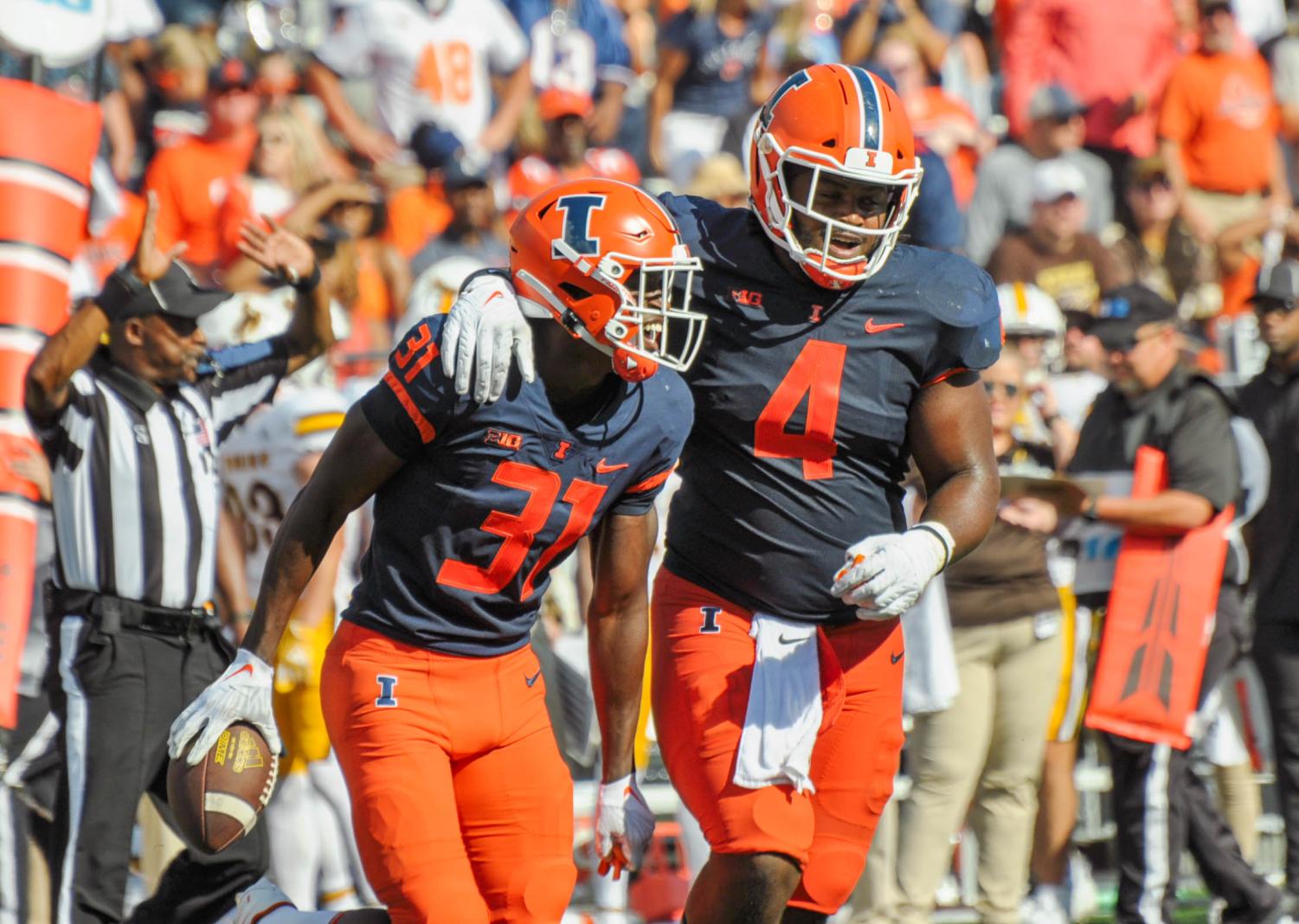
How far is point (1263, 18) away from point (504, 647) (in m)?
9.02

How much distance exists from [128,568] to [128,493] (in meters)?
0.20

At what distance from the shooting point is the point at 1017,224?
363 inches

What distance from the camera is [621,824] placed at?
4.21 metres

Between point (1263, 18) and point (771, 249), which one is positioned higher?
point (1263, 18)

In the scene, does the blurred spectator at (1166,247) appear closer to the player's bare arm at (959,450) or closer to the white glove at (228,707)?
the player's bare arm at (959,450)

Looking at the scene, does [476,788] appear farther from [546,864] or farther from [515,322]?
[515,322]

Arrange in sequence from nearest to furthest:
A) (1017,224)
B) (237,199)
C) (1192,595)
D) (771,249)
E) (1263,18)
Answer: (771,249)
(1192,595)
(237,199)
(1017,224)
(1263,18)

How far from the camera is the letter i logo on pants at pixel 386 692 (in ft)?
12.2

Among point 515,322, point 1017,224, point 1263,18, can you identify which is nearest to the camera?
point 515,322

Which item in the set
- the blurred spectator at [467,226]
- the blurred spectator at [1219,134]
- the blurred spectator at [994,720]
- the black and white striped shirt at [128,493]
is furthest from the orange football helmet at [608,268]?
the blurred spectator at [1219,134]

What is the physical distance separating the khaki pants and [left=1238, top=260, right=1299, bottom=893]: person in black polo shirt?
0.86 metres

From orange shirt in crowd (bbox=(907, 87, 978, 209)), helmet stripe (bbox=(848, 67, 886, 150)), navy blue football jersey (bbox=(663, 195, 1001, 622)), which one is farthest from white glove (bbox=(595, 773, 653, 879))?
orange shirt in crowd (bbox=(907, 87, 978, 209))

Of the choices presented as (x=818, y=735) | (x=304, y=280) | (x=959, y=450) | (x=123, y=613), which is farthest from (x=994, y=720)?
(x=123, y=613)

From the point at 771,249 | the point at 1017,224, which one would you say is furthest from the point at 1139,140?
the point at 771,249
